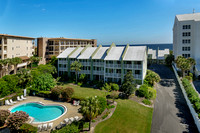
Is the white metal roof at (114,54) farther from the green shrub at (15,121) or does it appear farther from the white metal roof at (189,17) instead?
the white metal roof at (189,17)

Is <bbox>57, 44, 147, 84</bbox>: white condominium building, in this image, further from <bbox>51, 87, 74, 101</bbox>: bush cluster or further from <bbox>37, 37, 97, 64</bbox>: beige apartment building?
<bbox>37, 37, 97, 64</bbox>: beige apartment building

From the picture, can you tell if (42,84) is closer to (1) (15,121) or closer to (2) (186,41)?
(1) (15,121)

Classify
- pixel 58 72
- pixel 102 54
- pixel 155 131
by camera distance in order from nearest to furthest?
pixel 155 131, pixel 102 54, pixel 58 72

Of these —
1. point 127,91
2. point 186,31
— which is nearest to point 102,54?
point 127,91

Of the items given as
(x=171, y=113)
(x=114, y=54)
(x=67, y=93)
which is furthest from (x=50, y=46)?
(x=171, y=113)

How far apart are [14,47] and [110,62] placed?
3968 centimetres

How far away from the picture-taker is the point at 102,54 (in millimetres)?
42938

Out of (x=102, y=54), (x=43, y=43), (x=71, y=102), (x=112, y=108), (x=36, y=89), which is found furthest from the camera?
(x=43, y=43)

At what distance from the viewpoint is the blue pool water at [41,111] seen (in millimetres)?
24531

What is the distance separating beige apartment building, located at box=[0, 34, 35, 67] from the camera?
150 feet

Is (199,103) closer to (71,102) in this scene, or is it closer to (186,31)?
(71,102)

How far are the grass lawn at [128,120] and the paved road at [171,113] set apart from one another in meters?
1.25

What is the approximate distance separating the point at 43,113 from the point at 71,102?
6.10 m

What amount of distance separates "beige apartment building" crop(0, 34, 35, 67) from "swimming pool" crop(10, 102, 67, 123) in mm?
26880
